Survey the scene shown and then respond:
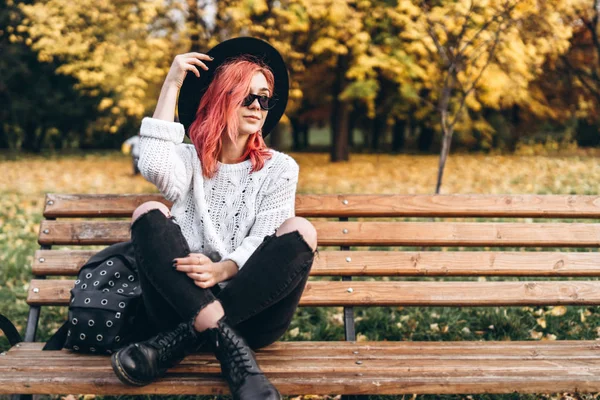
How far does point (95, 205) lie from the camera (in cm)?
325

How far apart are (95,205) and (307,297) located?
119cm

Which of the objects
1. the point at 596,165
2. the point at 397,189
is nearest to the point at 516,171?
the point at 596,165

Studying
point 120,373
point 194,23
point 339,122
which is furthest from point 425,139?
point 120,373

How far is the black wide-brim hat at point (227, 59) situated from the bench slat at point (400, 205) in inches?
19.5

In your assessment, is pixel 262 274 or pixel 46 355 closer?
pixel 262 274

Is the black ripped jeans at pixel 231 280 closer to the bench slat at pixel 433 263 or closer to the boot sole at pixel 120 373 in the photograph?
the boot sole at pixel 120 373

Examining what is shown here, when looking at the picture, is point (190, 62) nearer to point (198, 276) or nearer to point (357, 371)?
point (198, 276)

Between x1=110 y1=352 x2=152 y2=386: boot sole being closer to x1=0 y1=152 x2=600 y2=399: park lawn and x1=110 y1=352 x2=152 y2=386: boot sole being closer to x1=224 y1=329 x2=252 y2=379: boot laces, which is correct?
x1=224 y1=329 x2=252 y2=379: boot laces

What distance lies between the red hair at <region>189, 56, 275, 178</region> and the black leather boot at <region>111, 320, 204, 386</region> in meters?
0.79

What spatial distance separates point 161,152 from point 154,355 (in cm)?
88

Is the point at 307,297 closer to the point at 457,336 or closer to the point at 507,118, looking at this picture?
the point at 457,336

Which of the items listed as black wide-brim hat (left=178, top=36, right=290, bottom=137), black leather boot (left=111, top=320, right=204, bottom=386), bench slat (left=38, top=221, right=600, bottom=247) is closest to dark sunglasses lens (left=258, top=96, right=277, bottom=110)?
black wide-brim hat (left=178, top=36, right=290, bottom=137)

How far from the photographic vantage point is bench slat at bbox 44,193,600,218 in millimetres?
3240

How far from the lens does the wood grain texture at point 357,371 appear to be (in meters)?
2.30
